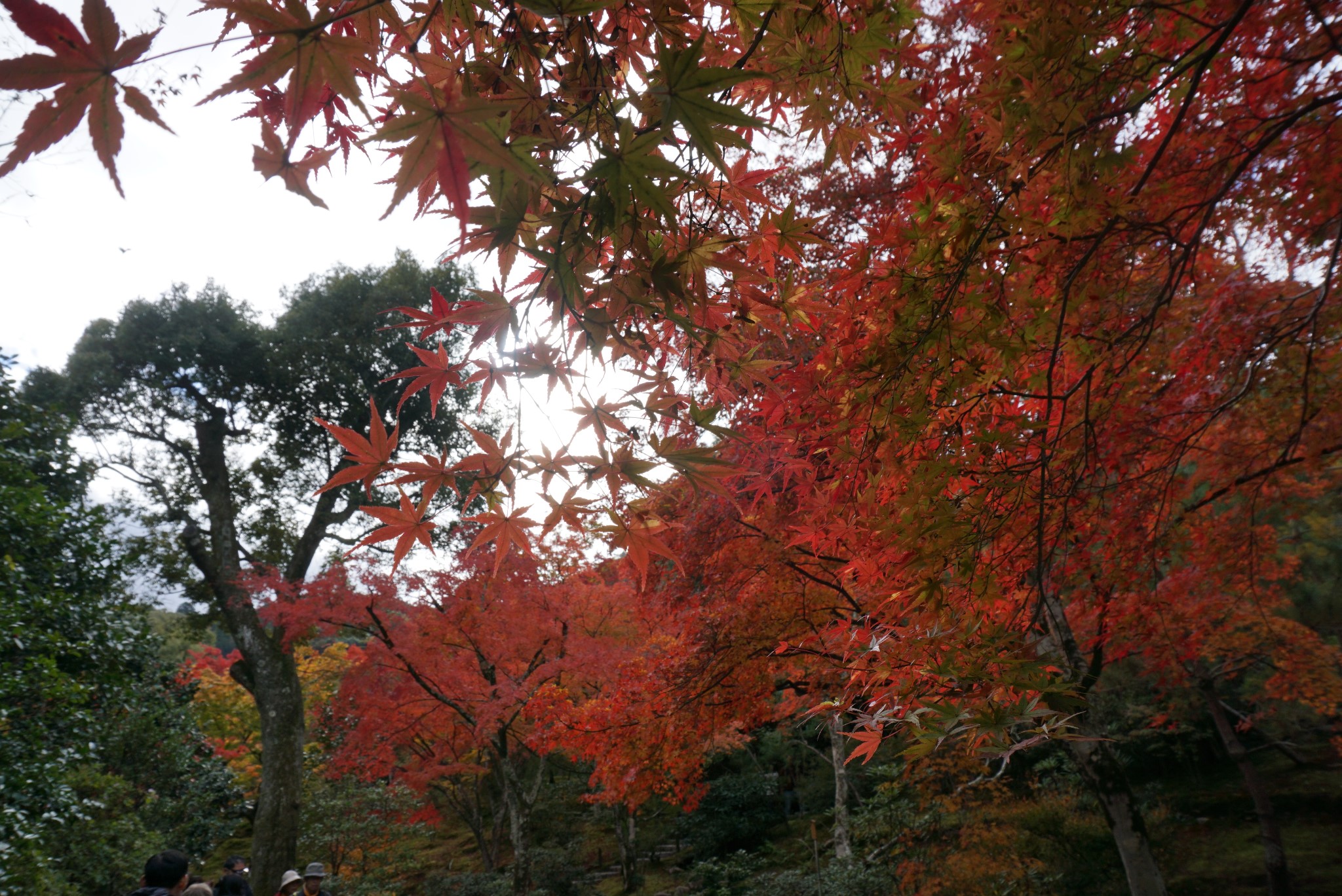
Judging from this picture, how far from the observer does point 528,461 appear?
1.07m

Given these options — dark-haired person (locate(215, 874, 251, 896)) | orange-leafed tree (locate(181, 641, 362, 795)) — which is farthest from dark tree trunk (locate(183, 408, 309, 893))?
orange-leafed tree (locate(181, 641, 362, 795))

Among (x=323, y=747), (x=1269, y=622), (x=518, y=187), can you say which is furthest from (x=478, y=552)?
(x=323, y=747)

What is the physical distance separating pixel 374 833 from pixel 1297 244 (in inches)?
441

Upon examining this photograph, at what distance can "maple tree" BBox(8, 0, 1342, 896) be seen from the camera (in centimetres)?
78

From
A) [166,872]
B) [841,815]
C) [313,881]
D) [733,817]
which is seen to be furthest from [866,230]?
[733,817]

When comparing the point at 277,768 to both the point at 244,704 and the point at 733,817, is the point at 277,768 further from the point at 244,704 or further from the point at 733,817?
the point at 244,704

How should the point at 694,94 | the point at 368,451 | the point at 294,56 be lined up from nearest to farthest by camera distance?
the point at 294,56 < the point at 694,94 < the point at 368,451

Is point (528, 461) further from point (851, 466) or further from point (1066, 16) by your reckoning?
point (1066, 16)

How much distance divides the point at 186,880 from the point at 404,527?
3.84m

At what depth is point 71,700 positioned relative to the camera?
181 inches

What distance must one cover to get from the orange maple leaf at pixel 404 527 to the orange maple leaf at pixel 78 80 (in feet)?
1.85

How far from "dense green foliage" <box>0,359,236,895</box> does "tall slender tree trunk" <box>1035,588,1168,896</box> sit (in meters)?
6.23

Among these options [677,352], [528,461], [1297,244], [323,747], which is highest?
[1297,244]

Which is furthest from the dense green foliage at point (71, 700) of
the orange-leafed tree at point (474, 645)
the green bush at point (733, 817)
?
the green bush at point (733, 817)
